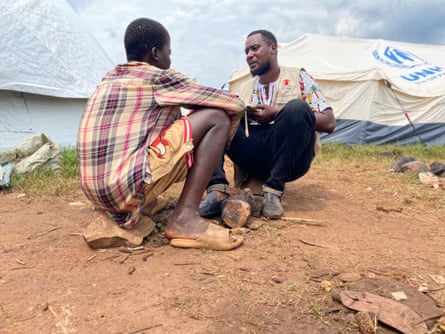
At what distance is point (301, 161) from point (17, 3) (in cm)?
529

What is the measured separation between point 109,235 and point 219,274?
599 mm

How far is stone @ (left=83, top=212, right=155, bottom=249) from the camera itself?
184cm

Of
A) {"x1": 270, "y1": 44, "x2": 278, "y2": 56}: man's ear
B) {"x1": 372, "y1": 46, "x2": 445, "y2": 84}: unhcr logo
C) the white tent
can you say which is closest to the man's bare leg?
{"x1": 270, "y1": 44, "x2": 278, "y2": 56}: man's ear

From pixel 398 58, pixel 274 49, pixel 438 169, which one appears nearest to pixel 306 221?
pixel 274 49

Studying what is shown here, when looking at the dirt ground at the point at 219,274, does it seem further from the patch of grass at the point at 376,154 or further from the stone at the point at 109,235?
the patch of grass at the point at 376,154

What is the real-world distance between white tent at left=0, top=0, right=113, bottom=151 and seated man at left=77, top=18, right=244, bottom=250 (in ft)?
12.8

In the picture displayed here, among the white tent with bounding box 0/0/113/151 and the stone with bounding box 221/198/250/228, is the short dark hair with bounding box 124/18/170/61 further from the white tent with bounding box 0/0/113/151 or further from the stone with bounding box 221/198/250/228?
the white tent with bounding box 0/0/113/151

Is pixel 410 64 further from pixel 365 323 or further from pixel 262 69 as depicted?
pixel 365 323

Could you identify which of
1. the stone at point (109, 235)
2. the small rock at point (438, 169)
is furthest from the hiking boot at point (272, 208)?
the small rock at point (438, 169)

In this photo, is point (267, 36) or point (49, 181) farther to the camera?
point (49, 181)

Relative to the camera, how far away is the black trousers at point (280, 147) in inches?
91.4

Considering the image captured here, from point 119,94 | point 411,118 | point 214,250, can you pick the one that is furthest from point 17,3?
point 411,118

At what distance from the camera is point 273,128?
2.50m

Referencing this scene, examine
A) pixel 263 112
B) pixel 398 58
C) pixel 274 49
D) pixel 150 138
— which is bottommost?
pixel 150 138
